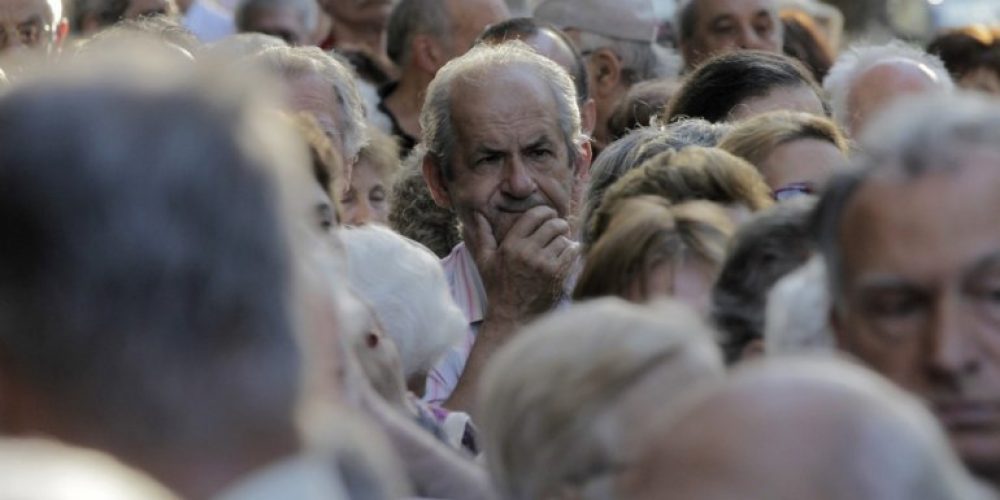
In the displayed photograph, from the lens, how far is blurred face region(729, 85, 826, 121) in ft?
21.9

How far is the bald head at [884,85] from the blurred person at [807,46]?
189cm

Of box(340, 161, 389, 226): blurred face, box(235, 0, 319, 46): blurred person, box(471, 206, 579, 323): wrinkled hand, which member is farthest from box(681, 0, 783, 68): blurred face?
box(471, 206, 579, 323): wrinkled hand

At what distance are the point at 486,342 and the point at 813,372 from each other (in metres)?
3.36

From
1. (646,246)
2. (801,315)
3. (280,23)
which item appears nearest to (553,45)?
(280,23)

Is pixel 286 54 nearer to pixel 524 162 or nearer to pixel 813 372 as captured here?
pixel 524 162

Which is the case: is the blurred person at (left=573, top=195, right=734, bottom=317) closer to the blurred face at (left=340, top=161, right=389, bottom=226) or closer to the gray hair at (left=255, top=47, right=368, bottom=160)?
the gray hair at (left=255, top=47, right=368, bottom=160)

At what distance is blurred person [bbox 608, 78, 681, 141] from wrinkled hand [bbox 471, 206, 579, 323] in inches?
77.6

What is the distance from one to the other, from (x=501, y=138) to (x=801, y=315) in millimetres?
2730

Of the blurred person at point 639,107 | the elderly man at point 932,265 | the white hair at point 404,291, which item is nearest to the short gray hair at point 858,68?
the blurred person at point 639,107

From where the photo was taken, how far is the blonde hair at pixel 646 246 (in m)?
4.03

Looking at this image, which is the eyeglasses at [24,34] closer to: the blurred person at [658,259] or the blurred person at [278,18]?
the blurred person at [278,18]

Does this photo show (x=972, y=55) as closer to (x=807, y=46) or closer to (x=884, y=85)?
(x=807, y=46)

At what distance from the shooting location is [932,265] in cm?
330

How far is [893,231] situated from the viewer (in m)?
3.34
